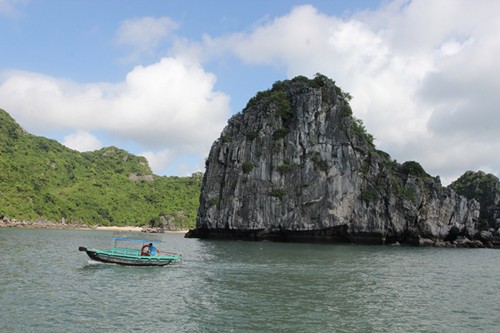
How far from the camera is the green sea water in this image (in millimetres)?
18688

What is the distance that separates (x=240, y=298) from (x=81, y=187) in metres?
140

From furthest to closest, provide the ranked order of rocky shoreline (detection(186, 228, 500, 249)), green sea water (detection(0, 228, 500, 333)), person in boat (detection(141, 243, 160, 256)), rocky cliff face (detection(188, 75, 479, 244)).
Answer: rocky shoreline (detection(186, 228, 500, 249)) → rocky cliff face (detection(188, 75, 479, 244)) → person in boat (detection(141, 243, 160, 256)) → green sea water (detection(0, 228, 500, 333))

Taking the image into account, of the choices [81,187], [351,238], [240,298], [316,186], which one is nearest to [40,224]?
[81,187]

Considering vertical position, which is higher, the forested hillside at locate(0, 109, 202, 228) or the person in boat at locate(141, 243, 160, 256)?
the forested hillside at locate(0, 109, 202, 228)

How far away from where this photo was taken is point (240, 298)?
2391cm

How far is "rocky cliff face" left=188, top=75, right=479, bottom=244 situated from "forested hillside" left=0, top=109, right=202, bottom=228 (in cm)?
6508

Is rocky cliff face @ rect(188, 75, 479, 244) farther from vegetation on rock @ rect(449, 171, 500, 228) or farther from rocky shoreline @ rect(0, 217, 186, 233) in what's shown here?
rocky shoreline @ rect(0, 217, 186, 233)

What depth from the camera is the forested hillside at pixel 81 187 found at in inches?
4909

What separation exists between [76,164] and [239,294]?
156 metres

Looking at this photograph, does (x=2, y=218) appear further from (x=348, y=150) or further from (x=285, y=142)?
(x=348, y=150)

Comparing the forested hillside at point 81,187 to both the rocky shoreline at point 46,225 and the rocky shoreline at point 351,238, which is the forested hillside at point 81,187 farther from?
the rocky shoreline at point 351,238

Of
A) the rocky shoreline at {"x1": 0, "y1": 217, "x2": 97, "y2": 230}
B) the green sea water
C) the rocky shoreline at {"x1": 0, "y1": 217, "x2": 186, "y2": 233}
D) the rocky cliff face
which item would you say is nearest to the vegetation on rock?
the rocky cliff face

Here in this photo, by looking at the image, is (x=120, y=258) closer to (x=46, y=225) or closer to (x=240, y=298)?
(x=240, y=298)

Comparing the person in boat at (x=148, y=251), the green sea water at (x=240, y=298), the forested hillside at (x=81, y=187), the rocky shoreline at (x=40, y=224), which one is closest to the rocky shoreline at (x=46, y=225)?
the rocky shoreline at (x=40, y=224)
